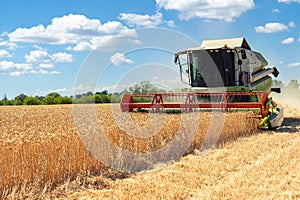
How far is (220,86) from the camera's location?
11000 mm

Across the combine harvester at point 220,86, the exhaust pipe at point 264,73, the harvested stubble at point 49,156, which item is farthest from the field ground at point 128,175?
the exhaust pipe at point 264,73

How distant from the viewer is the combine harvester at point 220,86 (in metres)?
8.80

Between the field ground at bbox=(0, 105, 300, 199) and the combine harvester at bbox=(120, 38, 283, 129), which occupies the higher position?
the combine harvester at bbox=(120, 38, 283, 129)

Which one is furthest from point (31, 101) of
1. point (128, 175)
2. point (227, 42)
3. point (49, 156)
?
point (49, 156)

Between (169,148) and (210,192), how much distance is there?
2.43m

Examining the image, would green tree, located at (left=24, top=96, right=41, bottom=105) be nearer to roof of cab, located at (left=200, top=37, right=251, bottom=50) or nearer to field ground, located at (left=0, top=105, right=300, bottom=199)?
roof of cab, located at (left=200, top=37, right=251, bottom=50)

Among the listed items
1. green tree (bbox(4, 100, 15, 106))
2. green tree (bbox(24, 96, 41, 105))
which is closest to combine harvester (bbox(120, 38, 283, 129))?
green tree (bbox(24, 96, 41, 105))

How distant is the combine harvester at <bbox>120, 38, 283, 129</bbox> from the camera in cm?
880

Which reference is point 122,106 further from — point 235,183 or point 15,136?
point 235,183

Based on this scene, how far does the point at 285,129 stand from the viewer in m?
8.76

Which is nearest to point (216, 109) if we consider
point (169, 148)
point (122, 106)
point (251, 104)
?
point (251, 104)

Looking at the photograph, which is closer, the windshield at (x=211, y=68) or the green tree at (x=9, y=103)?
the windshield at (x=211, y=68)

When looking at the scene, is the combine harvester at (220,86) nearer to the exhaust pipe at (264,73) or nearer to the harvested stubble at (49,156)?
the exhaust pipe at (264,73)

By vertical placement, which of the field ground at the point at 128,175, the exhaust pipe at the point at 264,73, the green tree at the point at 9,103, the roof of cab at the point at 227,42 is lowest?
the field ground at the point at 128,175
